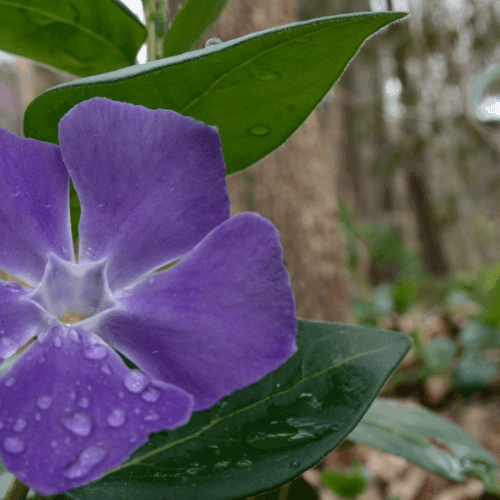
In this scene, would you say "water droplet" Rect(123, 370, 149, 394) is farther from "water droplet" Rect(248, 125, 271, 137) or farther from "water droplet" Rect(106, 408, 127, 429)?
"water droplet" Rect(248, 125, 271, 137)

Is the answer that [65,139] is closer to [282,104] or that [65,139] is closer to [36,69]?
[282,104]

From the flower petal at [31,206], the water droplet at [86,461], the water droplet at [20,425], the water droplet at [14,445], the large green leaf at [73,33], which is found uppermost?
the large green leaf at [73,33]

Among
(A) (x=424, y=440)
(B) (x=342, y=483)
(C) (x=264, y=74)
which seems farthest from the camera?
(B) (x=342, y=483)

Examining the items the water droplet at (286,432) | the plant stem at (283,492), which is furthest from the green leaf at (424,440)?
the water droplet at (286,432)

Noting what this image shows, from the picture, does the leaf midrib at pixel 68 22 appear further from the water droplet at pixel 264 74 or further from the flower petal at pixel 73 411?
the flower petal at pixel 73 411

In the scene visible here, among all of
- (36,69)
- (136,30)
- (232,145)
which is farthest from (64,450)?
(36,69)

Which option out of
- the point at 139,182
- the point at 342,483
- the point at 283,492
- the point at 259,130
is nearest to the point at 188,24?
the point at 259,130

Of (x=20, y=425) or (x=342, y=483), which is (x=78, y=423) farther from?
(x=342, y=483)
